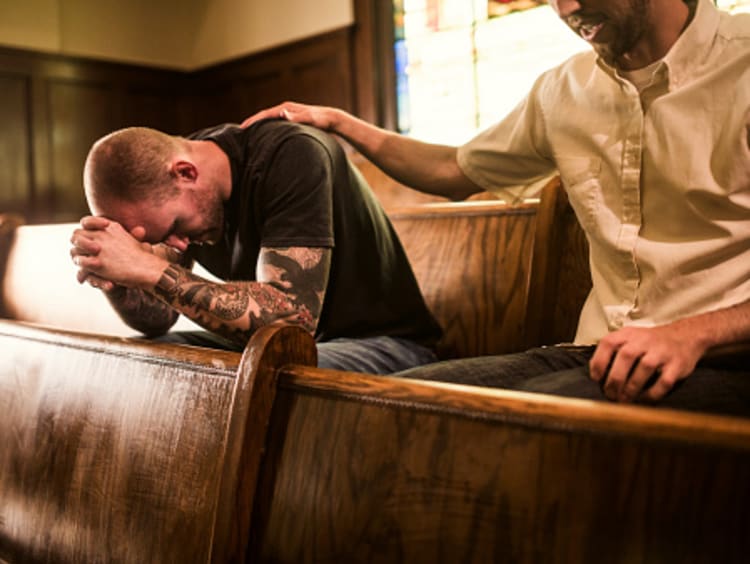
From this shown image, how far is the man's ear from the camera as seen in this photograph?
1678 mm

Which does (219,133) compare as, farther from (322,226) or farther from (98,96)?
(98,96)

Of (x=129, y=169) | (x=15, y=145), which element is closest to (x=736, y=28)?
(x=129, y=169)

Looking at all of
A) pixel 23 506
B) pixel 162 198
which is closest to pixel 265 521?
pixel 23 506

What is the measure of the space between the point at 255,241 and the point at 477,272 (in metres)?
0.62

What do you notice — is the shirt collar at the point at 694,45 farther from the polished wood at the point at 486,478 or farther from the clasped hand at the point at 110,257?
the clasped hand at the point at 110,257

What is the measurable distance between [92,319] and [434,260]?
52.1 inches

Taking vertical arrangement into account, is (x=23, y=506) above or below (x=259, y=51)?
below

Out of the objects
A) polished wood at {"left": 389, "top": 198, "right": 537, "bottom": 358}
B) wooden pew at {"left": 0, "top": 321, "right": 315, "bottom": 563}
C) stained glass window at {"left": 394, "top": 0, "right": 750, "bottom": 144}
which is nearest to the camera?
wooden pew at {"left": 0, "top": 321, "right": 315, "bottom": 563}

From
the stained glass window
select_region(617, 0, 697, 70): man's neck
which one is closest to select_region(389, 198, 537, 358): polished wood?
select_region(617, 0, 697, 70): man's neck

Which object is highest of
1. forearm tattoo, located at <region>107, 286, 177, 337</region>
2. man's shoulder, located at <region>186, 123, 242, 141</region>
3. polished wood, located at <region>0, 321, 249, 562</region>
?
man's shoulder, located at <region>186, 123, 242, 141</region>

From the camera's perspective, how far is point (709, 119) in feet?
4.20

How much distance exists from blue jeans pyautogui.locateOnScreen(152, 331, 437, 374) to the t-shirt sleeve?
0.23 meters

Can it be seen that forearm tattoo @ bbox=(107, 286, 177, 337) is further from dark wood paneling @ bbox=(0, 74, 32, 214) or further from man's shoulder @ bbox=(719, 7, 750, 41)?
dark wood paneling @ bbox=(0, 74, 32, 214)

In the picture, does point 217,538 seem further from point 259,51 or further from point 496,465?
point 259,51
